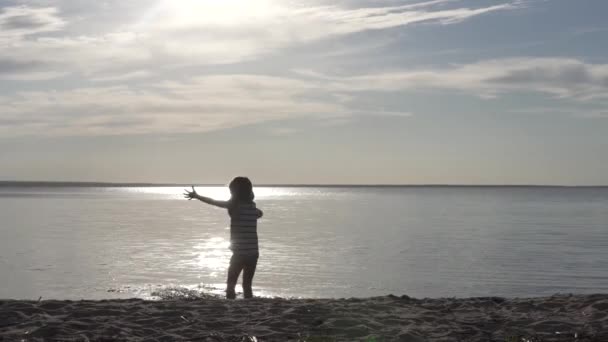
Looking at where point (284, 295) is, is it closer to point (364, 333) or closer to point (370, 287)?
point (370, 287)

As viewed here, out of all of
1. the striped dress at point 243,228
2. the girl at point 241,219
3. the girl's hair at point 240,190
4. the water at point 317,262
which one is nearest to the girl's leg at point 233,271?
the girl at point 241,219

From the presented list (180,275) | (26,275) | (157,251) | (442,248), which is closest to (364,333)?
(180,275)

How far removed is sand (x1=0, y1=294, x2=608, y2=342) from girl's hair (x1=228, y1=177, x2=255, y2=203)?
1.62m

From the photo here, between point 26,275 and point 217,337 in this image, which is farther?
point 26,275

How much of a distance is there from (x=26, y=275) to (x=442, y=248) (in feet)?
56.8

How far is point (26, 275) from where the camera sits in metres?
20.4

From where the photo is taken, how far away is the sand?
8.25 m

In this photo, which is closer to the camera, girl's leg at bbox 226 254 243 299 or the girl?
the girl

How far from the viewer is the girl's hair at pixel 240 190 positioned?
415 inches

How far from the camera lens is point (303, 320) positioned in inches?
360

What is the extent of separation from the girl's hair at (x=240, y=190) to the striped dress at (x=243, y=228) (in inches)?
3.6

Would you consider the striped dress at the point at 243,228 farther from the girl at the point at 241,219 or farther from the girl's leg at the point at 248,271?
the girl's leg at the point at 248,271

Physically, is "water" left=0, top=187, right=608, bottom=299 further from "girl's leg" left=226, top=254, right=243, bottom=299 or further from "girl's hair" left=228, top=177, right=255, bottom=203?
"girl's hair" left=228, top=177, right=255, bottom=203

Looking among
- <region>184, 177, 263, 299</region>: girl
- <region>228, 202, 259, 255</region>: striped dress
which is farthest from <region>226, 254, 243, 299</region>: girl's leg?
<region>228, 202, 259, 255</region>: striped dress
